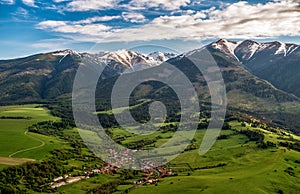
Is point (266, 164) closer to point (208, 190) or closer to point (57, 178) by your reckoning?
point (208, 190)

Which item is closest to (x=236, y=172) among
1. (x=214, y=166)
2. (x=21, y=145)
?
(x=214, y=166)

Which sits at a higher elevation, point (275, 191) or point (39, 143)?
point (39, 143)

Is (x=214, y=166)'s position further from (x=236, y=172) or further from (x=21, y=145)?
(x=21, y=145)

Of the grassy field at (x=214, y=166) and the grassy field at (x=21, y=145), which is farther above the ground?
the grassy field at (x=21, y=145)

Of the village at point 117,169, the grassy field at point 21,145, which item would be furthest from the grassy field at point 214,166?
the village at point 117,169

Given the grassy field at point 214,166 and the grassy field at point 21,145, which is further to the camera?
the grassy field at point 21,145

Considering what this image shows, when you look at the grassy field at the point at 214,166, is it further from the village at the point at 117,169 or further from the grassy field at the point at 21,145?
the village at the point at 117,169

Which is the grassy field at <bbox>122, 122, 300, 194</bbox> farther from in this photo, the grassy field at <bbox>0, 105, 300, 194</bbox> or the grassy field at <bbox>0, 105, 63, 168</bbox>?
the grassy field at <bbox>0, 105, 63, 168</bbox>

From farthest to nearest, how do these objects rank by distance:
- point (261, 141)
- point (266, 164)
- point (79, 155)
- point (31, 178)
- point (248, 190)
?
point (261, 141)
point (79, 155)
point (266, 164)
point (31, 178)
point (248, 190)

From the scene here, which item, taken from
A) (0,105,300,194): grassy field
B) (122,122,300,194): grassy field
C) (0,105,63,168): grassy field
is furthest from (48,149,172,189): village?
(0,105,63,168): grassy field

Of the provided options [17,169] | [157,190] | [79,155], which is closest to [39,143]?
[79,155]

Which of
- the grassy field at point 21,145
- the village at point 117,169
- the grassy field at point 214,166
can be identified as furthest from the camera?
the grassy field at point 21,145
